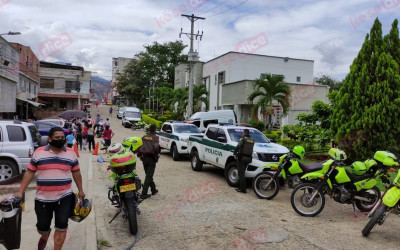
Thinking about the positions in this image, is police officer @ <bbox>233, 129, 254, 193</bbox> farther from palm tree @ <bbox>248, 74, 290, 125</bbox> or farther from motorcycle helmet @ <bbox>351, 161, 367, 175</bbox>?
palm tree @ <bbox>248, 74, 290, 125</bbox>

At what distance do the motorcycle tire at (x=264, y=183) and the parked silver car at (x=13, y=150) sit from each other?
6220 mm

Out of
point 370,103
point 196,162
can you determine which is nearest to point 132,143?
point 196,162

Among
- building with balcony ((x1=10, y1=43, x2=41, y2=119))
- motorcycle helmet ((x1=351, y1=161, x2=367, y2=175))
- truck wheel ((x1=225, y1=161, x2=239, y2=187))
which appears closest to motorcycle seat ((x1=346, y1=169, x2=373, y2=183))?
motorcycle helmet ((x1=351, y1=161, x2=367, y2=175))

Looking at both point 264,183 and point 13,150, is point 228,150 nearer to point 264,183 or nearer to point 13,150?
point 264,183

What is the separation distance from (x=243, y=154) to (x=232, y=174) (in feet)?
3.76

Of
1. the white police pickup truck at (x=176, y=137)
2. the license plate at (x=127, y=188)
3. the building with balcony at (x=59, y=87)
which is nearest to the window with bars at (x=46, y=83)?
the building with balcony at (x=59, y=87)

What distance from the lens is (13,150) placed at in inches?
355

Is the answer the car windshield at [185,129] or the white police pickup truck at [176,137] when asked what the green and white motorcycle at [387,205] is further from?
the car windshield at [185,129]

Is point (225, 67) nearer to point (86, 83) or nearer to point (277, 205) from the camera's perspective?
point (277, 205)

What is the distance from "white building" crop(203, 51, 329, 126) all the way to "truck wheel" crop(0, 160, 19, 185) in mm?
18546

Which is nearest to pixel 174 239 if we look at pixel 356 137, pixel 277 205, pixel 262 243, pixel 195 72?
pixel 262 243

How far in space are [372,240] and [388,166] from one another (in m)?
1.62

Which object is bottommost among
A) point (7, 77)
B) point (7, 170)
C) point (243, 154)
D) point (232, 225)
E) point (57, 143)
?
point (232, 225)

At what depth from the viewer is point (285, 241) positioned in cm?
548
